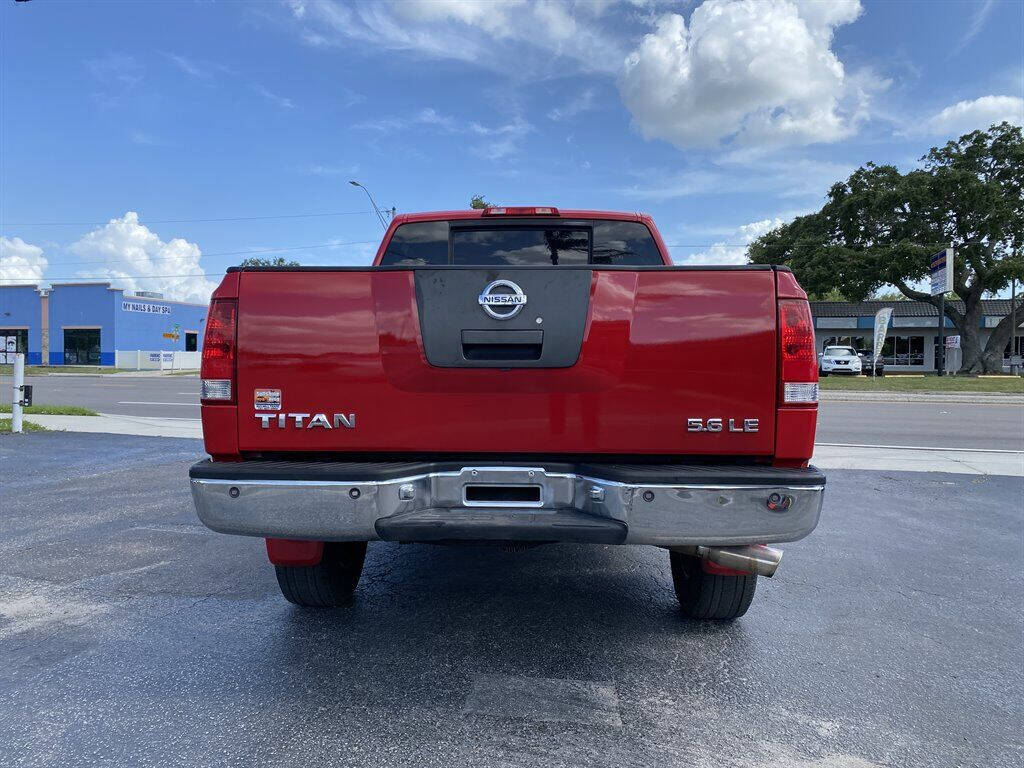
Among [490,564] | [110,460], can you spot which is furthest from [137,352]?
[490,564]

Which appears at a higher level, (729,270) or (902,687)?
(729,270)

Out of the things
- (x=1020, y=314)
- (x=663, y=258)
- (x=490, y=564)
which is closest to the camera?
(x=663, y=258)

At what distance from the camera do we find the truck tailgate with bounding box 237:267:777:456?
2590 mm

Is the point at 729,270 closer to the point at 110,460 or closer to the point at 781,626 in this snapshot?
the point at 781,626

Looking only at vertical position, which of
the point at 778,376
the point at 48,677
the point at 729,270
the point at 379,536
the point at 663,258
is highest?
the point at 663,258

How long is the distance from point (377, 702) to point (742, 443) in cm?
179

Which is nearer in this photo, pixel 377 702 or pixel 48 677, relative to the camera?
pixel 377 702

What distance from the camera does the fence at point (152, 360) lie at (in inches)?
1743

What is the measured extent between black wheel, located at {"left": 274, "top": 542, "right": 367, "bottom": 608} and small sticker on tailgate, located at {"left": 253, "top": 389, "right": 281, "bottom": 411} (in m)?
0.87

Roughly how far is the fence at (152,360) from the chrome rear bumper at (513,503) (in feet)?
153

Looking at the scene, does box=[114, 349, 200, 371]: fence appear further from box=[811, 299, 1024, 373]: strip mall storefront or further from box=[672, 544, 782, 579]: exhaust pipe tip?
box=[672, 544, 782, 579]: exhaust pipe tip

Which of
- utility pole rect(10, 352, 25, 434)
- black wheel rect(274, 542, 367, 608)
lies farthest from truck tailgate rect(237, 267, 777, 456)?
utility pole rect(10, 352, 25, 434)

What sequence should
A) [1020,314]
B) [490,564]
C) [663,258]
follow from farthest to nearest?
[1020,314] < [490,564] < [663,258]

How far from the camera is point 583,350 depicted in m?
2.60
